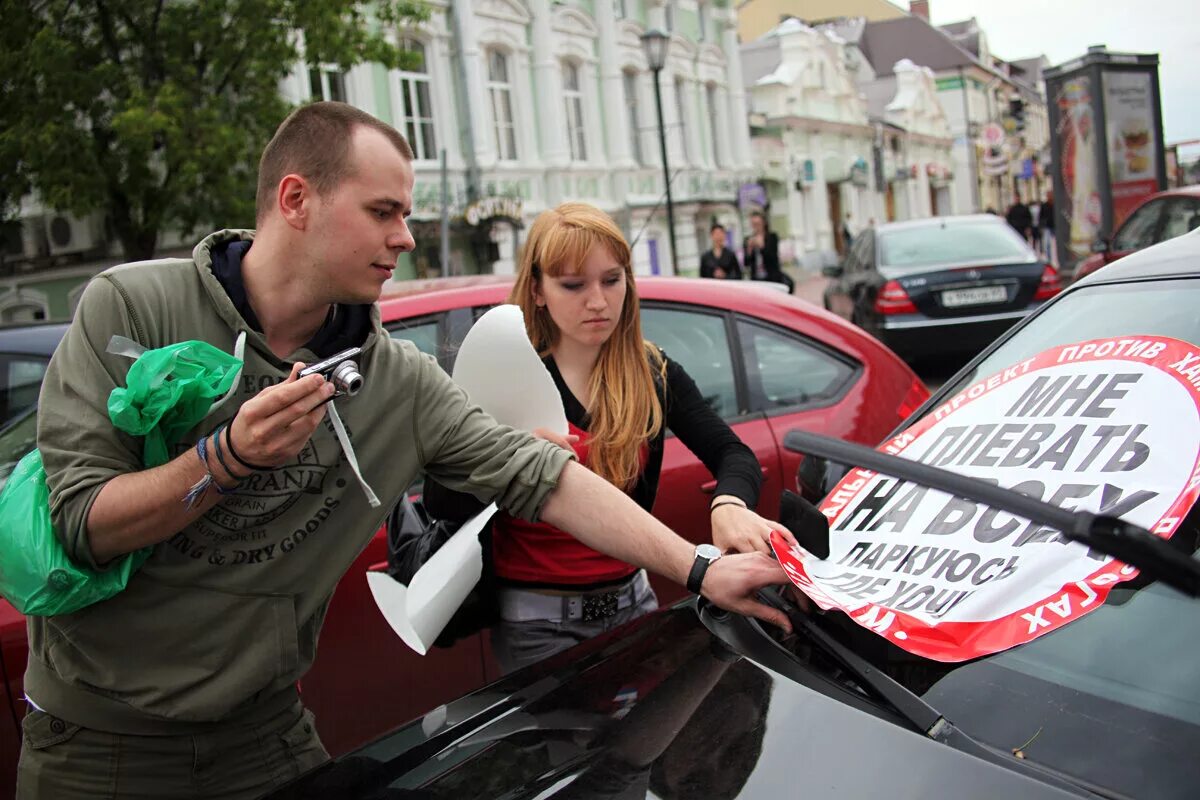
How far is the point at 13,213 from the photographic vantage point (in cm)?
1451

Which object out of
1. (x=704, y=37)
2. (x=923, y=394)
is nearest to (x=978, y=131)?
(x=704, y=37)

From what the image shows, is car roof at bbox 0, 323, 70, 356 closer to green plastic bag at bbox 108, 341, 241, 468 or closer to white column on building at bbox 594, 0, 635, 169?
green plastic bag at bbox 108, 341, 241, 468

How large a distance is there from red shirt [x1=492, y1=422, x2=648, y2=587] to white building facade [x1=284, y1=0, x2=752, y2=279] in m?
16.5

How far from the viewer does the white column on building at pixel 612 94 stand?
976 inches

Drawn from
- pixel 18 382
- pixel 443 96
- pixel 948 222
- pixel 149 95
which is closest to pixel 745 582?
pixel 18 382

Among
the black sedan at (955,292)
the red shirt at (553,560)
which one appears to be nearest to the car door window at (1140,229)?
the black sedan at (955,292)

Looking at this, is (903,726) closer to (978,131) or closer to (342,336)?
(342,336)

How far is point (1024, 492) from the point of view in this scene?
71.9 inches

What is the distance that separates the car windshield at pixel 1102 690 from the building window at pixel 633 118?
976 inches

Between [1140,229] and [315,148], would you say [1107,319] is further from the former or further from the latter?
[1140,229]

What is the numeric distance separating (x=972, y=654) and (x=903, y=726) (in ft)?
0.64

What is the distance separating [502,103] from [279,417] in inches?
852

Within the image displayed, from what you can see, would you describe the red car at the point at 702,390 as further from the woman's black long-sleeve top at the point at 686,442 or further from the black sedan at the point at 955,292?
the black sedan at the point at 955,292

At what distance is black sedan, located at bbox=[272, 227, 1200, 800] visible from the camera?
1366 mm
